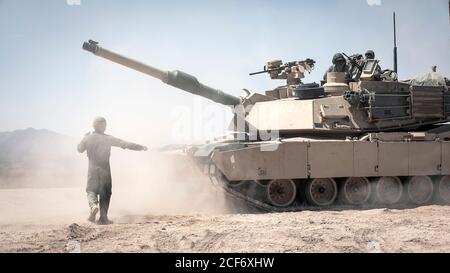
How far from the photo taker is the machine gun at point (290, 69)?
1429 cm

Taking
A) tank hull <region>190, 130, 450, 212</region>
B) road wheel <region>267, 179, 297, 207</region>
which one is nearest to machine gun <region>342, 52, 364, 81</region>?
tank hull <region>190, 130, 450, 212</region>

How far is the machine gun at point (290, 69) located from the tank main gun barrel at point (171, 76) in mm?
1986

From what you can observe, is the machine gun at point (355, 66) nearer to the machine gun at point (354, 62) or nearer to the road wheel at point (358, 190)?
the machine gun at point (354, 62)

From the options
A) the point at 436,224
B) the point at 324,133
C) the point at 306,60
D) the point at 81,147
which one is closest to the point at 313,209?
the point at 324,133

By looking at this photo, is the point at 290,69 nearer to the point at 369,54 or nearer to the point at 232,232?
the point at 369,54

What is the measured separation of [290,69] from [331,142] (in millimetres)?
3142

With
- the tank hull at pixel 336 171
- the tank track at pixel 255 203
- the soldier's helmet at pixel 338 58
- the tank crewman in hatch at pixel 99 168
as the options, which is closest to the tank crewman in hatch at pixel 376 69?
the soldier's helmet at pixel 338 58

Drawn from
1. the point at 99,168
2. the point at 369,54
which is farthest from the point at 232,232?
the point at 369,54

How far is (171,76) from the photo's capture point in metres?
12.4

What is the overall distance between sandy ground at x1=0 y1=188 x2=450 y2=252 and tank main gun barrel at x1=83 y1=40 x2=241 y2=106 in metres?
3.19
